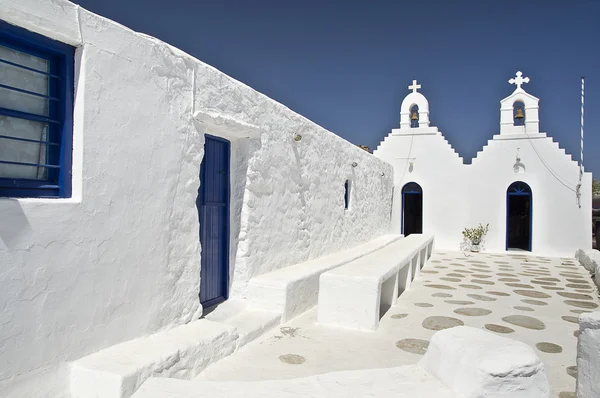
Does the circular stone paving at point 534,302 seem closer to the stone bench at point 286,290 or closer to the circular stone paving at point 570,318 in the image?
the circular stone paving at point 570,318

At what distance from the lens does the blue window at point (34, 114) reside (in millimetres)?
2682

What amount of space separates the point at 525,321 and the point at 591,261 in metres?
5.56

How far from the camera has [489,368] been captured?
227cm

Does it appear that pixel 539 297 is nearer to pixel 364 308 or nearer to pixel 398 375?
pixel 364 308

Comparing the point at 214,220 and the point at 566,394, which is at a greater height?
the point at 214,220

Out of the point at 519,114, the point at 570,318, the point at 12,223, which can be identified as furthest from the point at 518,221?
the point at 12,223

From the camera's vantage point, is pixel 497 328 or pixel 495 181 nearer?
pixel 497 328

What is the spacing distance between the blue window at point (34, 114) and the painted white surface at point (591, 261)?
351 inches

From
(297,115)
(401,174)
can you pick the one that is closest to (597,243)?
(401,174)

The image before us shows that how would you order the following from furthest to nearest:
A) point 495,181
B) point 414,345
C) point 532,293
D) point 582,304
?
1. point 495,181
2. point 532,293
3. point 582,304
4. point 414,345

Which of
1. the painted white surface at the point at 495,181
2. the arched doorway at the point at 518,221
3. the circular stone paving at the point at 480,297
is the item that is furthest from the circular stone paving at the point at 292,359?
the arched doorway at the point at 518,221

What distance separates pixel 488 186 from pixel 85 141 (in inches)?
510

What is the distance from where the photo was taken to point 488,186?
44.7 feet

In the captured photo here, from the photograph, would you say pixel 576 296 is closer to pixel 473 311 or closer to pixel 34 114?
pixel 473 311
